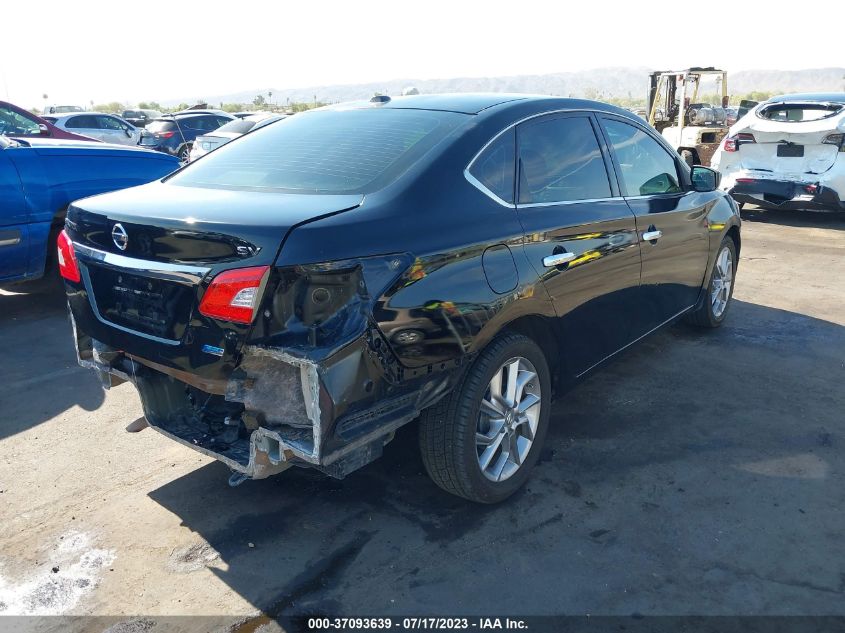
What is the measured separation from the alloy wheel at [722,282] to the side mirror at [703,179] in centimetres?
67

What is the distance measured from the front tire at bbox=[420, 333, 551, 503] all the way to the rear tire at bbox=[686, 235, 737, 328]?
7.73 feet

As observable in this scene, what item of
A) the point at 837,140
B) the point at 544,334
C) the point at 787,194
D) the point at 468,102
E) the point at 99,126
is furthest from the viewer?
the point at 99,126

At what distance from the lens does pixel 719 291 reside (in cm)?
548

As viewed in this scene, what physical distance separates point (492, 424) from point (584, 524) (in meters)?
0.58

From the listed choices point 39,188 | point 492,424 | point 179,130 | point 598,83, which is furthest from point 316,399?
point 598,83

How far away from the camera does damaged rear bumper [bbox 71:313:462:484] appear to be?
2.43 metres

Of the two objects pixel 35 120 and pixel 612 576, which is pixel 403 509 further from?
pixel 35 120

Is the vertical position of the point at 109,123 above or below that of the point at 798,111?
above

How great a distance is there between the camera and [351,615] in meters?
2.55

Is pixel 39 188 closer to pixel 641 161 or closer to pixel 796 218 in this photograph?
pixel 641 161

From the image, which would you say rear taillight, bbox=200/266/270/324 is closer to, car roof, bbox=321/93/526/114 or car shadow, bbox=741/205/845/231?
car roof, bbox=321/93/526/114

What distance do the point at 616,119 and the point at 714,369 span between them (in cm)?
188

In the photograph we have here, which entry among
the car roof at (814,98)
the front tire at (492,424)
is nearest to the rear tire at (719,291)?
the front tire at (492,424)

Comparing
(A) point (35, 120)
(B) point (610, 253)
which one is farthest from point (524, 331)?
(A) point (35, 120)
